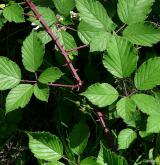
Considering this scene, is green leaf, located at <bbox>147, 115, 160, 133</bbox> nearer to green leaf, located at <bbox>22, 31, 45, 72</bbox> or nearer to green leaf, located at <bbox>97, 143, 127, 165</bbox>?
green leaf, located at <bbox>97, 143, 127, 165</bbox>

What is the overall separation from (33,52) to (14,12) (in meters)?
0.22

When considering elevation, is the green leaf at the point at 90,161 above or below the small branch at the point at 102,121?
below

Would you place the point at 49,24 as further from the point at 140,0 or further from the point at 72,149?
the point at 72,149

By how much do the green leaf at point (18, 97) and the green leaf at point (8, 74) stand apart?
0.12 ft

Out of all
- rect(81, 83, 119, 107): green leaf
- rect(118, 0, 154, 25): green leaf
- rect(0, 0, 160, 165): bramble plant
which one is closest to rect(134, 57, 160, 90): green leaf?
rect(0, 0, 160, 165): bramble plant

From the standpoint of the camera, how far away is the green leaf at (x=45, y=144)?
1.65m

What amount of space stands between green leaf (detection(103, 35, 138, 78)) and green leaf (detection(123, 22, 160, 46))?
0.09m

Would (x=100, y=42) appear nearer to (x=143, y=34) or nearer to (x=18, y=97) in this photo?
(x=143, y=34)

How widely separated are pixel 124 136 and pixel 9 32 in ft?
3.39

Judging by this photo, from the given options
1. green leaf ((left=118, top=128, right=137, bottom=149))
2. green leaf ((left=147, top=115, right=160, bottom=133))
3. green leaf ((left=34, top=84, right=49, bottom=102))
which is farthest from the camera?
green leaf ((left=118, top=128, right=137, bottom=149))

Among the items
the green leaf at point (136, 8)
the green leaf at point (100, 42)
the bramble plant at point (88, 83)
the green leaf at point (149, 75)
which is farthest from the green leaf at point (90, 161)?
the green leaf at point (136, 8)

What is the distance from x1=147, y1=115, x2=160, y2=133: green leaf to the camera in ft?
4.77

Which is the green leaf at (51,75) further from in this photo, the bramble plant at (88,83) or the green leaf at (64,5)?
the green leaf at (64,5)

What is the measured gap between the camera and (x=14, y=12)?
1.68m
